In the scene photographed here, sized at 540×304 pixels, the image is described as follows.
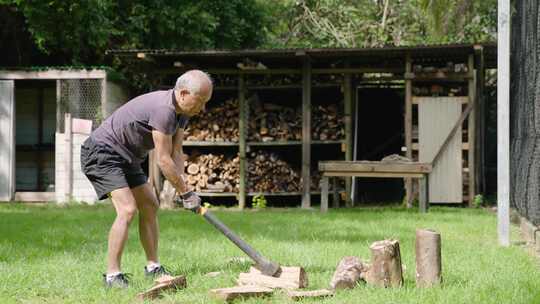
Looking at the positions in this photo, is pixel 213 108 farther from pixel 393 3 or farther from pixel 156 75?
pixel 393 3

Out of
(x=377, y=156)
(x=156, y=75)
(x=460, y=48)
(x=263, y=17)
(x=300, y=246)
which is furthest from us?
(x=263, y=17)

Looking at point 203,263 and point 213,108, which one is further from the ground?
point 213,108

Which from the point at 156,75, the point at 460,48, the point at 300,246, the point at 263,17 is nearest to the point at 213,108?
the point at 156,75

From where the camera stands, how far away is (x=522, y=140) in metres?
10.6

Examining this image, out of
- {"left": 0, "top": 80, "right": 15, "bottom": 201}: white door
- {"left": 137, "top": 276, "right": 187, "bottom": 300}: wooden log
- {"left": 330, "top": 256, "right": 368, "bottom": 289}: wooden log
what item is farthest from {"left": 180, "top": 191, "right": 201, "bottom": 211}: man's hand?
{"left": 0, "top": 80, "right": 15, "bottom": 201}: white door

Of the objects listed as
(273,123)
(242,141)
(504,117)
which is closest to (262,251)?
(504,117)

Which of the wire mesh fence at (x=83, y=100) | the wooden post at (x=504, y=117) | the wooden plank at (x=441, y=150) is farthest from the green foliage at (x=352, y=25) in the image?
the wooden post at (x=504, y=117)

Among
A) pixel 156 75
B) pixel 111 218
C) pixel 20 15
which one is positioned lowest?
pixel 111 218

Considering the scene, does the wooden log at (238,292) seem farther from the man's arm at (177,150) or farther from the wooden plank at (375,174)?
the wooden plank at (375,174)

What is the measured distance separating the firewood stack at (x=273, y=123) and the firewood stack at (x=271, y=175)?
0.41 meters

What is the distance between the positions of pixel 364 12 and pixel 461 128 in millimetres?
9006

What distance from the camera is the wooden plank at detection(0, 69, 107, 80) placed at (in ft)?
48.2

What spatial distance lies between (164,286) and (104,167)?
103cm

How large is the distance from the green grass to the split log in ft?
0.44
